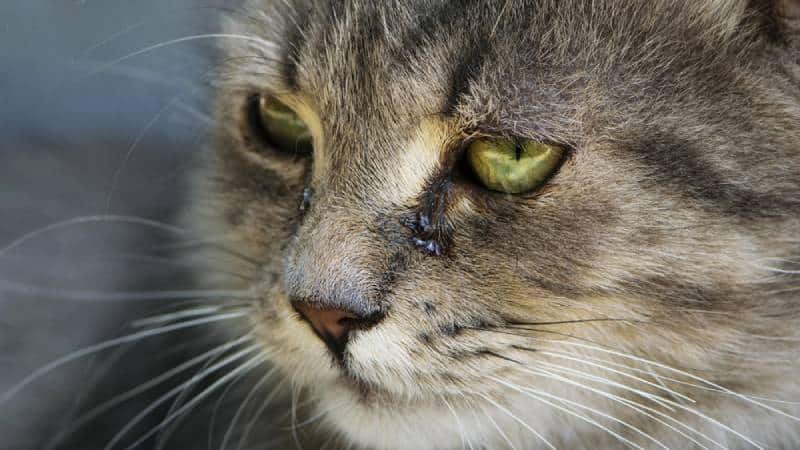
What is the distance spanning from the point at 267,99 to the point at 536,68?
1.25 feet

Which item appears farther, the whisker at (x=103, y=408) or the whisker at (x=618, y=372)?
the whisker at (x=103, y=408)

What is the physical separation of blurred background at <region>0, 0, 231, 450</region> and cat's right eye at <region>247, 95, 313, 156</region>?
13 centimetres

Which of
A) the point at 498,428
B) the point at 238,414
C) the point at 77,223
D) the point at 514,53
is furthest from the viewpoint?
the point at 77,223

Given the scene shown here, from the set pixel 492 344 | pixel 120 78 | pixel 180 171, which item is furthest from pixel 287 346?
pixel 120 78

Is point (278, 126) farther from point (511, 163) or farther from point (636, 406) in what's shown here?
point (636, 406)

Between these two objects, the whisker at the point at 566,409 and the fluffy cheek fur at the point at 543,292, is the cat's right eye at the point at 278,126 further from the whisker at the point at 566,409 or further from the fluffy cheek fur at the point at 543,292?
the whisker at the point at 566,409

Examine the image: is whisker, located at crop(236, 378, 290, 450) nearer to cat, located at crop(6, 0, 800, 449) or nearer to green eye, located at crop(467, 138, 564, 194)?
cat, located at crop(6, 0, 800, 449)

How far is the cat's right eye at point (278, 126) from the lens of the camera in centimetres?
113

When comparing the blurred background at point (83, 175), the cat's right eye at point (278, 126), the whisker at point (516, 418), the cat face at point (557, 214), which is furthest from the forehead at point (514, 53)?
the blurred background at point (83, 175)

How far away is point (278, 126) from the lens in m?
1.17

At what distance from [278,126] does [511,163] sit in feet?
1.13

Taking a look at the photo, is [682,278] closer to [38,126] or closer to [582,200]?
[582,200]

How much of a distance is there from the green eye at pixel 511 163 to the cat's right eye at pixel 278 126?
0.25 meters

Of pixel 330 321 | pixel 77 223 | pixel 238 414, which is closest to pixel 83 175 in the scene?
pixel 77 223
